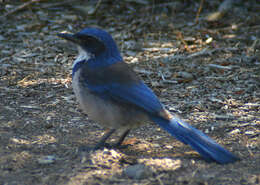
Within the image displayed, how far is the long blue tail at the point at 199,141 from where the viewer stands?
154 inches

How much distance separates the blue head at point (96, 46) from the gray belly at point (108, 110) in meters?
0.40

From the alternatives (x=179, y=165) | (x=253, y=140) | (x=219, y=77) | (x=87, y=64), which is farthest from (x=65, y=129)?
(x=219, y=77)

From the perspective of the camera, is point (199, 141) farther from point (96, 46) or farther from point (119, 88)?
point (96, 46)

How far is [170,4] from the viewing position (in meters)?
9.40

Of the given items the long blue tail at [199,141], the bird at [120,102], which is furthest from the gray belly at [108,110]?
the long blue tail at [199,141]

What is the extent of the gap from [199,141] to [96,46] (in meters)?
1.57

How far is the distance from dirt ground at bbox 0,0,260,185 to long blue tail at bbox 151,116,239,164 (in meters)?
0.10

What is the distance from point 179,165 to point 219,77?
3.07 m

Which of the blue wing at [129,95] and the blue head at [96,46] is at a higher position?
the blue head at [96,46]

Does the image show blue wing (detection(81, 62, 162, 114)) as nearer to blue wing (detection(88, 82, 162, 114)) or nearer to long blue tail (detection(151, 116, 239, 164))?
blue wing (detection(88, 82, 162, 114))

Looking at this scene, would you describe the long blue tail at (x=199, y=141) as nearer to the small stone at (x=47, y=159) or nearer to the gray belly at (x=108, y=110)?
the gray belly at (x=108, y=110)

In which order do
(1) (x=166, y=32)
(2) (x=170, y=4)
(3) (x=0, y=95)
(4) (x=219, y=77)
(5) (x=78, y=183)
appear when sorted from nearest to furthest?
(5) (x=78, y=183) < (3) (x=0, y=95) < (4) (x=219, y=77) < (1) (x=166, y=32) < (2) (x=170, y=4)

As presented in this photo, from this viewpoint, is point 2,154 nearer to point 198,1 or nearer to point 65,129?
point 65,129

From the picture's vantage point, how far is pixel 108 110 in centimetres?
421
